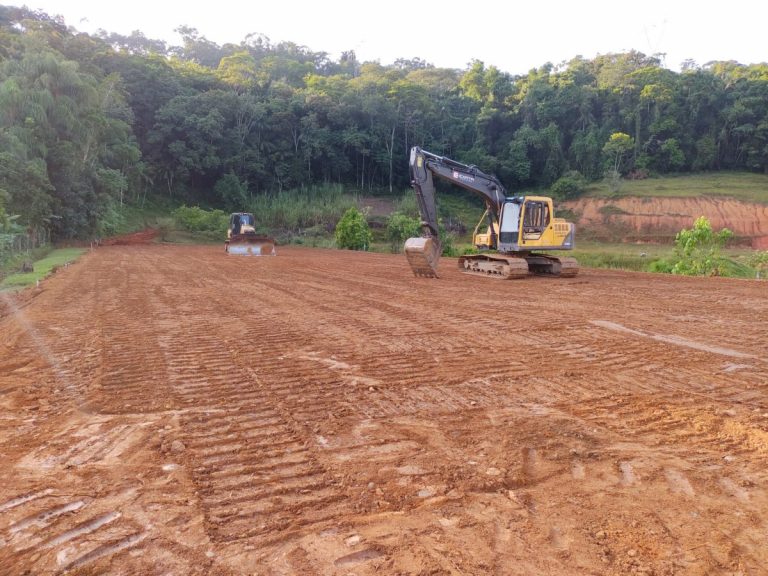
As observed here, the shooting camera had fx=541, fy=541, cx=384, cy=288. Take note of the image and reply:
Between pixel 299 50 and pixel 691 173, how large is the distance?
8136cm

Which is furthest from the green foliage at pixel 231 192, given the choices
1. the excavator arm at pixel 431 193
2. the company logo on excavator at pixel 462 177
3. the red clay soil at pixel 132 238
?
the company logo on excavator at pixel 462 177

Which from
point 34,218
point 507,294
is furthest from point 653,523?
point 34,218

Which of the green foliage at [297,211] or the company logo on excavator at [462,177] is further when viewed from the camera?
the green foliage at [297,211]

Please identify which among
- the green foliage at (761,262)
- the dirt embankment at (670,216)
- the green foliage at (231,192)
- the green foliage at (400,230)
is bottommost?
the green foliage at (761,262)

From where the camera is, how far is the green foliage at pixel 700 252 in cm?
→ 2114

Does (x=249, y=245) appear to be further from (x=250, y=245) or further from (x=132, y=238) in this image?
(x=132, y=238)

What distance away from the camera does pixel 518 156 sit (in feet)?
208

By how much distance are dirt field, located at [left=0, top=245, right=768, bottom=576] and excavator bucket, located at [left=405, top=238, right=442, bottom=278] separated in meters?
7.24

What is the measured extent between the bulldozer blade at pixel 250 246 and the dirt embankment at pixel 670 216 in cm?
3147

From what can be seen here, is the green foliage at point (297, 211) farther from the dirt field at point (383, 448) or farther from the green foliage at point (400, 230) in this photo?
the dirt field at point (383, 448)

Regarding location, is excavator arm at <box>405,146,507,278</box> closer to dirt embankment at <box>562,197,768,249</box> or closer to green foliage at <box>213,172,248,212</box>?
dirt embankment at <box>562,197,768,249</box>

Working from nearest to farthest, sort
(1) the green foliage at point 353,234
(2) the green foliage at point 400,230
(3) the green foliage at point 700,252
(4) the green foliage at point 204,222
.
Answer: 1. (3) the green foliage at point 700,252
2. (2) the green foliage at point 400,230
3. (1) the green foliage at point 353,234
4. (4) the green foliage at point 204,222

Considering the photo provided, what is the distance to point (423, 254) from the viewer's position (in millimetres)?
15789

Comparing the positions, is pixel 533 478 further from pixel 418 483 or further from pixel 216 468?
pixel 216 468
